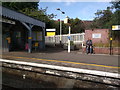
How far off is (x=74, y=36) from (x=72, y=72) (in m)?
13.0

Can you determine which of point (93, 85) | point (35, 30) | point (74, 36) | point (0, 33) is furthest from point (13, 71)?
point (74, 36)

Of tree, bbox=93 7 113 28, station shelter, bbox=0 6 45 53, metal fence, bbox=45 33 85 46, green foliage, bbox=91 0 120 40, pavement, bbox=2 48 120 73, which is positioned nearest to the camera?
pavement, bbox=2 48 120 73

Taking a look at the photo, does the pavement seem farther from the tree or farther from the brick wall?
the tree

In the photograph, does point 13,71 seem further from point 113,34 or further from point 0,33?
point 113,34

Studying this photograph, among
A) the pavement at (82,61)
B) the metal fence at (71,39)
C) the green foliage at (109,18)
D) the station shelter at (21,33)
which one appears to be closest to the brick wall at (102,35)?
the green foliage at (109,18)

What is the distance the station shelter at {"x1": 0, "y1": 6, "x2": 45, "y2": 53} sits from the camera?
8.81 meters

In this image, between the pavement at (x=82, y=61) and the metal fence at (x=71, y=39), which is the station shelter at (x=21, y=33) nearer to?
the pavement at (x=82, y=61)

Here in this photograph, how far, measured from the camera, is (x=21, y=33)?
13.2m

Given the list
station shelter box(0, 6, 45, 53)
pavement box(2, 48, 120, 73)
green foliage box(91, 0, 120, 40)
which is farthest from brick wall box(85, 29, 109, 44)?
station shelter box(0, 6, 45, 53)

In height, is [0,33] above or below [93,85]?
above

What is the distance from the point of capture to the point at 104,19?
15188 mm

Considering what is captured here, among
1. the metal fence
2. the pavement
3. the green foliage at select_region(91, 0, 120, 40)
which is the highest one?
the green foliage at select_region(91, 0, 120, 40)

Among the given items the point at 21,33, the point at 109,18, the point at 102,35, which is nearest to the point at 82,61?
the point at 102,35

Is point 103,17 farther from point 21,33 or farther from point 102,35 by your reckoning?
point 21,33
